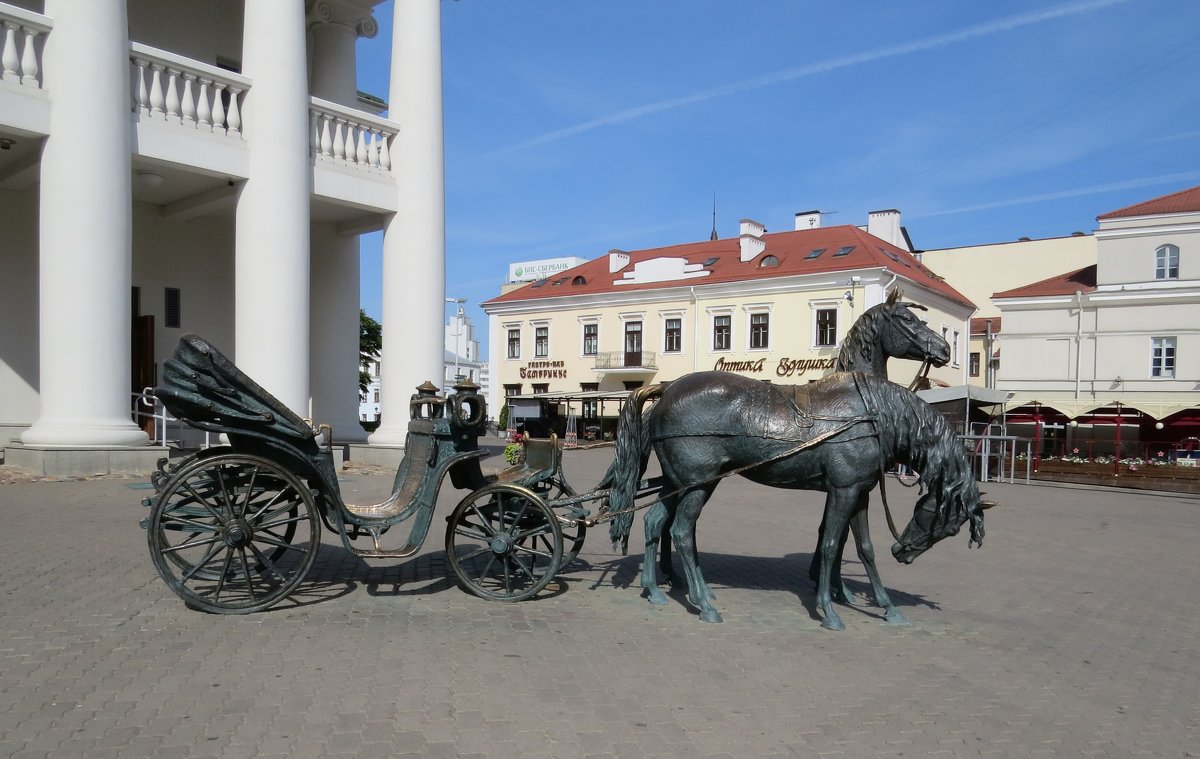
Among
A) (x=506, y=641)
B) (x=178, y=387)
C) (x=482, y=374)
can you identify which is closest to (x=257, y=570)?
(x=178, y=387)

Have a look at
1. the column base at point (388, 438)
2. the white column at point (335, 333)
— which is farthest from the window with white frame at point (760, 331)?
the column base at point (388, 438)

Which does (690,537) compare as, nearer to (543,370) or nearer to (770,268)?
(770,268)

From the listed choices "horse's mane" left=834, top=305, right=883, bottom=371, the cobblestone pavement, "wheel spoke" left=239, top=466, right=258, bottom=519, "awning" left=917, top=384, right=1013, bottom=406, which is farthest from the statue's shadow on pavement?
"awning" left=917, top=384, right=1013, bottom=406

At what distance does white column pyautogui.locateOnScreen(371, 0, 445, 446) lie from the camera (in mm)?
15516

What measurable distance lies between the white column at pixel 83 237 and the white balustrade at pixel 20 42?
18cm

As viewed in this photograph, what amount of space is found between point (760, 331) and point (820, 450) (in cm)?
3629

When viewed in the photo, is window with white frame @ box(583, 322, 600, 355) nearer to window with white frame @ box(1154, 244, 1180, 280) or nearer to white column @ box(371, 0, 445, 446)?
window with white frame @ box(1154, 244, 1180, 280)

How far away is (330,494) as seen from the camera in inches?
229

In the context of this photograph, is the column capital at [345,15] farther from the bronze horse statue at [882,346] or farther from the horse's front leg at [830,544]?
the horse's front leg at [830,544]

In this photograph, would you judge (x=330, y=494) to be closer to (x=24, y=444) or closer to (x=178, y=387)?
(x=178, y=387)

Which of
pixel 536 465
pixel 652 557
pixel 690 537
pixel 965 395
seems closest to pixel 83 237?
pixel 536 465

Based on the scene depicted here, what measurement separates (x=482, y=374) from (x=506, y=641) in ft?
298

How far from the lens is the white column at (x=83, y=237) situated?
1162cm

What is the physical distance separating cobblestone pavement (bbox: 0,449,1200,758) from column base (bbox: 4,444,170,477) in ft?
12.4
